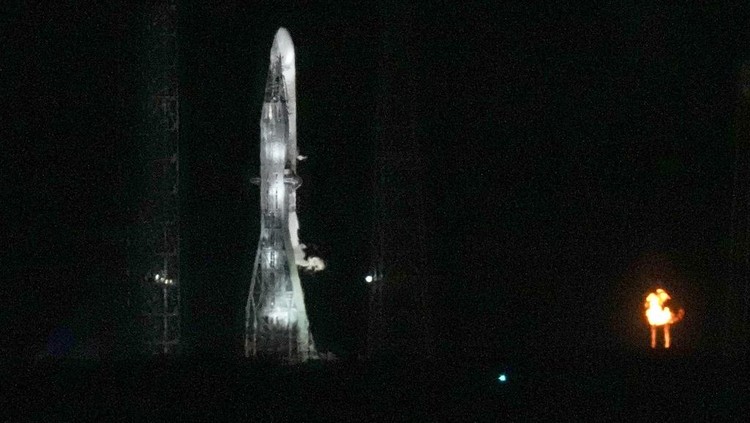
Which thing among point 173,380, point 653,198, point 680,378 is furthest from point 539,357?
point 653,198

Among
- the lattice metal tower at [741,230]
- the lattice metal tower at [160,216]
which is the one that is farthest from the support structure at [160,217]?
the lattice metal tower at [741,230]

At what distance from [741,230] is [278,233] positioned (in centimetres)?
666

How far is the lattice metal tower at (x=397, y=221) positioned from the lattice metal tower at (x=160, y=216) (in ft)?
8.99

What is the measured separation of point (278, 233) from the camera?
16.8 m

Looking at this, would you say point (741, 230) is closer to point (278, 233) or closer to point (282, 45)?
point (278, 233)

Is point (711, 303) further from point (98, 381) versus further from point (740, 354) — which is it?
point (98, 381)

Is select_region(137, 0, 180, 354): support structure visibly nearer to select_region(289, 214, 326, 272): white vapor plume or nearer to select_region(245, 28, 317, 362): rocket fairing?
select_region(245, 28, 317, 362): rocket fairing

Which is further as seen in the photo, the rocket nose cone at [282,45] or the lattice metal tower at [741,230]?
the rocket nose cone at [282,45]

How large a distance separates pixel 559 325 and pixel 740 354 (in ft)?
23.1

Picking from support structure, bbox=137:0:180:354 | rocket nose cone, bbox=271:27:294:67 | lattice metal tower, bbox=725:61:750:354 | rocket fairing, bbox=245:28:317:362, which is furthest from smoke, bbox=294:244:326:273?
lattice metal tower, bbox=725:61:750:354

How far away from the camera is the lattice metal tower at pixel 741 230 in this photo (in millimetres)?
13633

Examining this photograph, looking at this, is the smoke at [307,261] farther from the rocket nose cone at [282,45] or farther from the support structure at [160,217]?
the rocket nose cone at [282,45]

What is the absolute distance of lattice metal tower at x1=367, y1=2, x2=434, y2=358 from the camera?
1486cm

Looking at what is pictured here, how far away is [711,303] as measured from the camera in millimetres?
15352
